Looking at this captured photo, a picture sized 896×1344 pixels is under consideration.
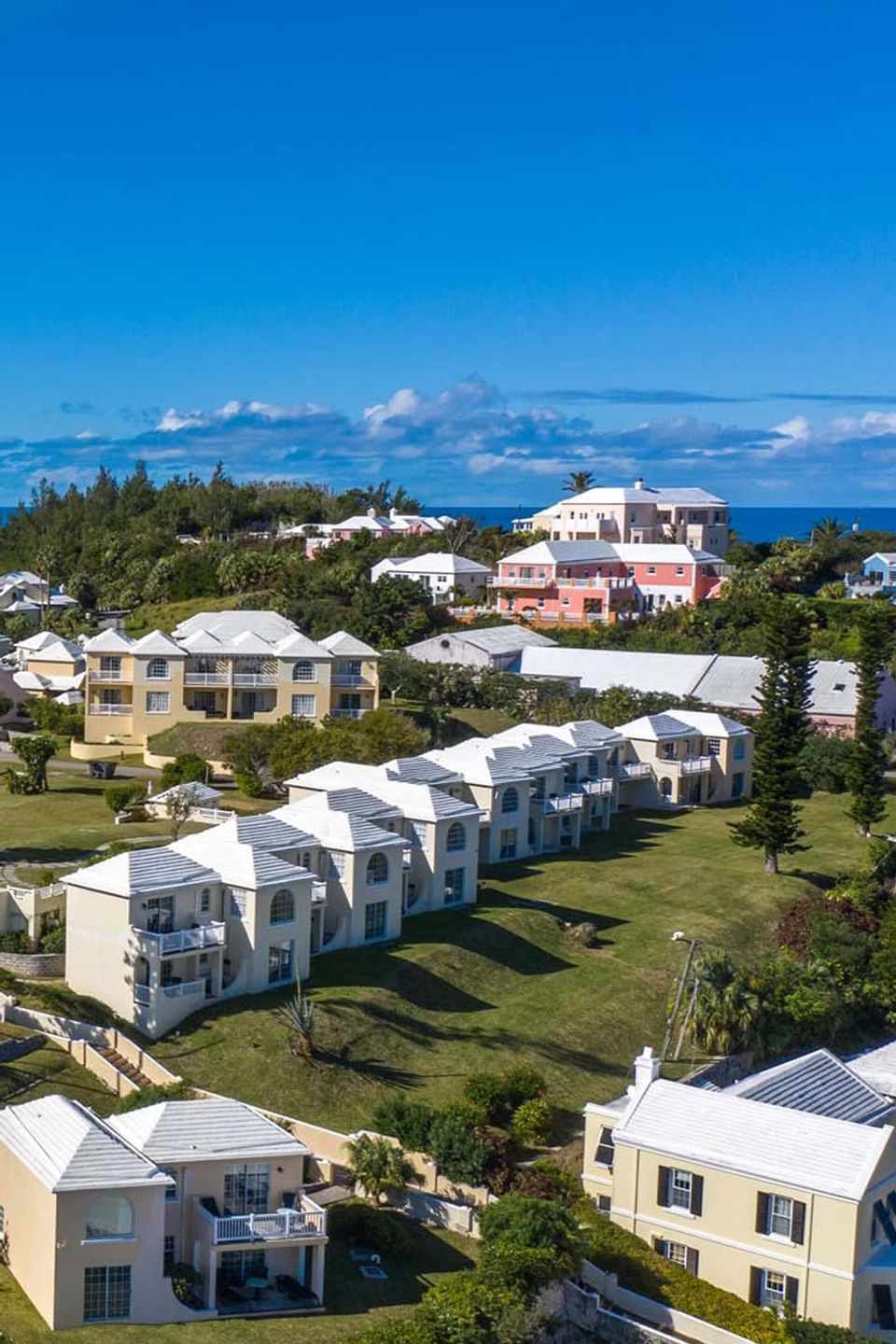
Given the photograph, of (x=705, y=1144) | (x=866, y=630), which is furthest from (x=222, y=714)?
(x=705, y=1144)

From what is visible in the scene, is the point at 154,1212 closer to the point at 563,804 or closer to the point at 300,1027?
the point at 300,1027

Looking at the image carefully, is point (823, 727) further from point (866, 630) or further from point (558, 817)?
point (558, 817)

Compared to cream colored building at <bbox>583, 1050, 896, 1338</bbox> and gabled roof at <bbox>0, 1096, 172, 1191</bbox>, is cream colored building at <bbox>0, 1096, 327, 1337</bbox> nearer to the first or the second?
gabled roof at <bbox>0, 1096, 172, 1191</bbox>

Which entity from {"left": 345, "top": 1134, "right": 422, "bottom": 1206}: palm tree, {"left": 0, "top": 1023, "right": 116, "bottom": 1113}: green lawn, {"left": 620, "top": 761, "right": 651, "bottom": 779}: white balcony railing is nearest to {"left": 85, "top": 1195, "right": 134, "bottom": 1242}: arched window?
{"left": 345, "top": 1134, "right": 422, "bottom": 1206}: palm tree

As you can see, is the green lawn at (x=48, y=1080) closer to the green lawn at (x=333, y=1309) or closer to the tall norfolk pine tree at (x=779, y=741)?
the green lawn at (x=333, y=1309)

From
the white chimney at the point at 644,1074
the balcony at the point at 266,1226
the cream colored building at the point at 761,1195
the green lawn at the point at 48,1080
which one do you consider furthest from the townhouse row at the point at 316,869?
the cream colored building at the point at 761,1195

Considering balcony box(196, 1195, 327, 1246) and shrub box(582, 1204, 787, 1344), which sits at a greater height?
balcony box(196, 1195, 327, 1246)

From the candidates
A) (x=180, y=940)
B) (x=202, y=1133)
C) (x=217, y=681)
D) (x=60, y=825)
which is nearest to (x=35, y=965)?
(x=180, y=940)
